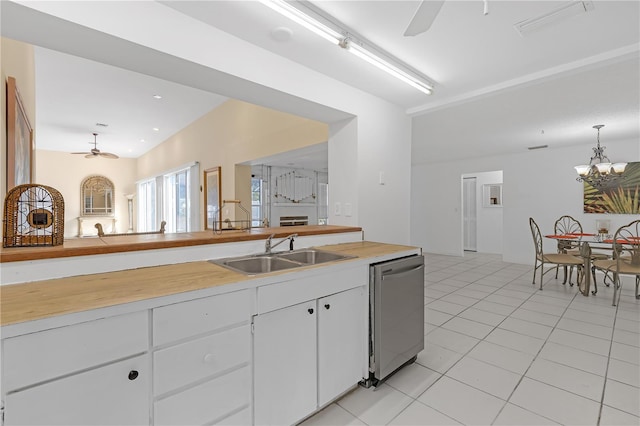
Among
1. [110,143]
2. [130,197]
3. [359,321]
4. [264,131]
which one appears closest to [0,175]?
[359,321]

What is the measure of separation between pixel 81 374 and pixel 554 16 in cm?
305

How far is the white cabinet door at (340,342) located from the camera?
176 centimetres

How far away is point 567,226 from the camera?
582 cm

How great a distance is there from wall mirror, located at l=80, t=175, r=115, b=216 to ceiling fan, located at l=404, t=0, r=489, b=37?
11.1 meters

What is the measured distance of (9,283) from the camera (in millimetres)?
1345

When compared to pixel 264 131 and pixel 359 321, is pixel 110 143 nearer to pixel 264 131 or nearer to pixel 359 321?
pixel 264 131

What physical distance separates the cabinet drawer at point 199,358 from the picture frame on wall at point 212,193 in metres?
4.72

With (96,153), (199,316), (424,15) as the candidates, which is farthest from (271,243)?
(96,153)

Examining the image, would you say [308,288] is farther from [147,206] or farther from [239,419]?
[147,206]

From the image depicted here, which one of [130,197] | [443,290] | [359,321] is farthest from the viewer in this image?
[130,197]

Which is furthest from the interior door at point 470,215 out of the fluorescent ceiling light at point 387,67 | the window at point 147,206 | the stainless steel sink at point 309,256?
the window at point 147,206

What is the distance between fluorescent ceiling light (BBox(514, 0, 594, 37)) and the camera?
173cm

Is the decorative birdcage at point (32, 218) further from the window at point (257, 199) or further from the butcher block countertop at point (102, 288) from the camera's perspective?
the window at point (257, 199)

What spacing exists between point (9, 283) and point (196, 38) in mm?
1651
